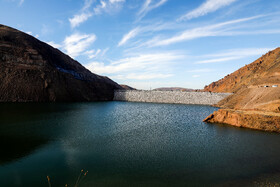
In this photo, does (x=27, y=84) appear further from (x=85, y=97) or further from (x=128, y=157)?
(x=128, y=157)

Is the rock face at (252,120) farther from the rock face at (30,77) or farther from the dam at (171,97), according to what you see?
the rock face at (30,77)

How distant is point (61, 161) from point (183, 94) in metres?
60.2

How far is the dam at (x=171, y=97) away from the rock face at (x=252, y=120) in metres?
37.4

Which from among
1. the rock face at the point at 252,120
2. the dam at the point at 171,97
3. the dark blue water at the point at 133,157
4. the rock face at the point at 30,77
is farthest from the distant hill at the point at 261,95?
the rock face at the point at 30,77

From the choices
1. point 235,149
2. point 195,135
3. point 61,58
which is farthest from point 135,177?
point 61,58

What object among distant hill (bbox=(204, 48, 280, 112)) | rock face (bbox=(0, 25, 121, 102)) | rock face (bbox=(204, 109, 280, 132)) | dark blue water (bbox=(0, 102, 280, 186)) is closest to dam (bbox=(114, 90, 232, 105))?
distant hill (bbox=(204, 48, 280, 112))

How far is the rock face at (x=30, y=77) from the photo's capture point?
5216cm

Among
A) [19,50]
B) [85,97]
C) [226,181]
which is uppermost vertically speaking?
[19,50]

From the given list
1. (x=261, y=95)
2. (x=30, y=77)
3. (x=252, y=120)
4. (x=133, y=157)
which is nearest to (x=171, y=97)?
(x=261, y=95)

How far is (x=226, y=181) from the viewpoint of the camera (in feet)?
32.4

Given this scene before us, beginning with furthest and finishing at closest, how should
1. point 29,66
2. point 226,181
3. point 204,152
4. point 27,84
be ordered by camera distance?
1. point 29,66
2. point 27,84
3. point 204,152
4. point 226,181

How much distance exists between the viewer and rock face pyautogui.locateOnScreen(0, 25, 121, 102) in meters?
52.2

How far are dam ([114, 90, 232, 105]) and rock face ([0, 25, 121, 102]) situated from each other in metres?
12.9

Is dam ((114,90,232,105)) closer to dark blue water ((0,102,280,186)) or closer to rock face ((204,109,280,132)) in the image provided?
rock face ((204,109,280,132))
